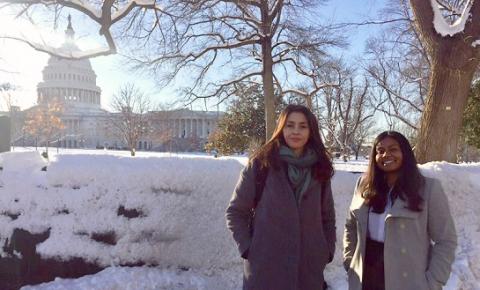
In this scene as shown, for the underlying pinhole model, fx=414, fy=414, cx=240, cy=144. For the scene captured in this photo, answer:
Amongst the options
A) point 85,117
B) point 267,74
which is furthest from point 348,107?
point 85,117

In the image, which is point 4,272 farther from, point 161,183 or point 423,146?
point 423,146

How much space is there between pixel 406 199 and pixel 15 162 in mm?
3897

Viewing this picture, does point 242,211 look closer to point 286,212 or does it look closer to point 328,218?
point 286,212

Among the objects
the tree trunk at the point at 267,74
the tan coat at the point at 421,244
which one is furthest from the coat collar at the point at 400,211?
the tree trunk at the point at 267,74

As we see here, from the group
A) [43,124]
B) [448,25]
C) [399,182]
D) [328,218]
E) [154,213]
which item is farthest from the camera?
[43,124]

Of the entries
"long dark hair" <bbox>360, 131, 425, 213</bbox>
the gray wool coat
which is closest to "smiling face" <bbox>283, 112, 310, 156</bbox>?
the gray wool coat

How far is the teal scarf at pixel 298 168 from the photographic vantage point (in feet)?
8.09

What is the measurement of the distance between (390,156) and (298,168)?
0.56m

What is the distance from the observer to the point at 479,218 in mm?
4316

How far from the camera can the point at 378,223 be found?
97.8 inches

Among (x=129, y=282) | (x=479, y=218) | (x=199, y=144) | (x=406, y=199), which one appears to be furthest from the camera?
(x=199, y=144)

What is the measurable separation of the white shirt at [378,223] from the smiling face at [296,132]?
580 millimetres

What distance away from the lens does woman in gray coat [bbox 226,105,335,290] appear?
2.40 meters

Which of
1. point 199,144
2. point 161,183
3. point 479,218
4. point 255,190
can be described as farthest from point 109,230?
point 199,144
